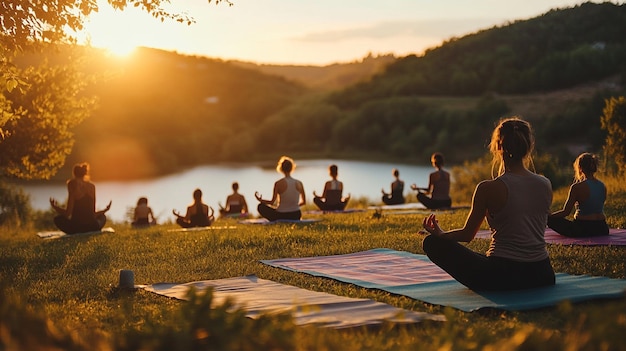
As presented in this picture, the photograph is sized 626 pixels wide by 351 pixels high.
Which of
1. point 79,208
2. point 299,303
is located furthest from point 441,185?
point 299,303

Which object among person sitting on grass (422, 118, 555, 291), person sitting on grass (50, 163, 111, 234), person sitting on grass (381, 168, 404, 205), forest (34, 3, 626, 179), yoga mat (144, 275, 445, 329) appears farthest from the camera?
forest (34, 3, 626, 179)

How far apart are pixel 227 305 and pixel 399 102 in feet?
243

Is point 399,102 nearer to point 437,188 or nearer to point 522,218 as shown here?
point 437,188

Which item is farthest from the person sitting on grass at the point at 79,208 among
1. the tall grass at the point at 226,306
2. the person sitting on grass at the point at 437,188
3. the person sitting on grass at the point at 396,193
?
the person sitting on grass at the point at 396,193

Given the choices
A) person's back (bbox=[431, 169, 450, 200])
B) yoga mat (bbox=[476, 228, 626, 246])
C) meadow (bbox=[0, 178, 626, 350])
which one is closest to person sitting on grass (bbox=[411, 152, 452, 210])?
person's back (bbox=[431, 169, 450, 200])

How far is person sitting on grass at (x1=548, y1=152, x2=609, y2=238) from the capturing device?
9.87 m

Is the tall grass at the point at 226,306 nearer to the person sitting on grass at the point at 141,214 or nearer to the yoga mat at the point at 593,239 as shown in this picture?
the yoga mat at the point at 593,239

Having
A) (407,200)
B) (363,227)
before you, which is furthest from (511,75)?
(363,227)

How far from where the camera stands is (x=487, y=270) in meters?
6.43

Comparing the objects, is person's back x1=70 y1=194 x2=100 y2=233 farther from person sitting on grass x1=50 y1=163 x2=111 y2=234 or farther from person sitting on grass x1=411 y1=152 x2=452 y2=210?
person sitting on grass x1=411 y1=152 x2=452 y2=210

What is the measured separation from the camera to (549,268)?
21.6 feet

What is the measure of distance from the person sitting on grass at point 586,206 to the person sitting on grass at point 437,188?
6702mm

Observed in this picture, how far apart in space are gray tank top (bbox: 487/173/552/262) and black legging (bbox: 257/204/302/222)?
8.42 metres

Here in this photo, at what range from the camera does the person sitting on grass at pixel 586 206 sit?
987cm
